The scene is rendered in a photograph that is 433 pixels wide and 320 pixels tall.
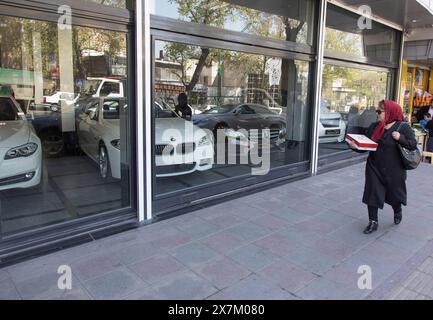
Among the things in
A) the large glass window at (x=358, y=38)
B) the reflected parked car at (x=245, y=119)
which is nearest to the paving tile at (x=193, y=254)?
the reflected parked car at (x=245, y=119)

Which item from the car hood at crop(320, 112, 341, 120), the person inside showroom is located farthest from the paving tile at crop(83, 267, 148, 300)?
the car hood at crop(320, 112, 341, 120)

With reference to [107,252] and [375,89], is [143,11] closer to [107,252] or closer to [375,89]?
[107,252]

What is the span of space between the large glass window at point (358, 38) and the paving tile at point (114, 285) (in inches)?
212

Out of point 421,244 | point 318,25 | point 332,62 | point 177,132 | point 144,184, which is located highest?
point 318,25

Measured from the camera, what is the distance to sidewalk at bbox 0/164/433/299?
275 cm

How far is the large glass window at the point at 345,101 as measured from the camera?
710 centimetres

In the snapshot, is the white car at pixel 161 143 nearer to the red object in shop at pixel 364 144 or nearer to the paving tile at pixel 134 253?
the paving tile at pixel 134 253

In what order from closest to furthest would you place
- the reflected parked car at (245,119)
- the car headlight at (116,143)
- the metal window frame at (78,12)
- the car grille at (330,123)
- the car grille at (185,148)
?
the metal window frame at (78,12) → the car headlight at (116,143) → the car grille at (185,148) → the reflected parked car at (245,119) → the car grille at (330,123)

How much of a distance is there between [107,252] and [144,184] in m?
0.94

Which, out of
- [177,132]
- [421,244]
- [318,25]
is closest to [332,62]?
[318,25]

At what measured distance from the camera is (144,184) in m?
4.04

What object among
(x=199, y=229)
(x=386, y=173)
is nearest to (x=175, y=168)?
(x=199, y=229)

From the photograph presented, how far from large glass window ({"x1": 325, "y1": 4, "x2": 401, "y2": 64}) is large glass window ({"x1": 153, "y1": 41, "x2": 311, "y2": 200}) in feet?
3.55

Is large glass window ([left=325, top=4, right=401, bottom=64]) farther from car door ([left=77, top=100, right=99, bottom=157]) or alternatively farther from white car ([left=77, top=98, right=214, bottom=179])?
car door ([left=77, top=100, right=99, bottom=157])
